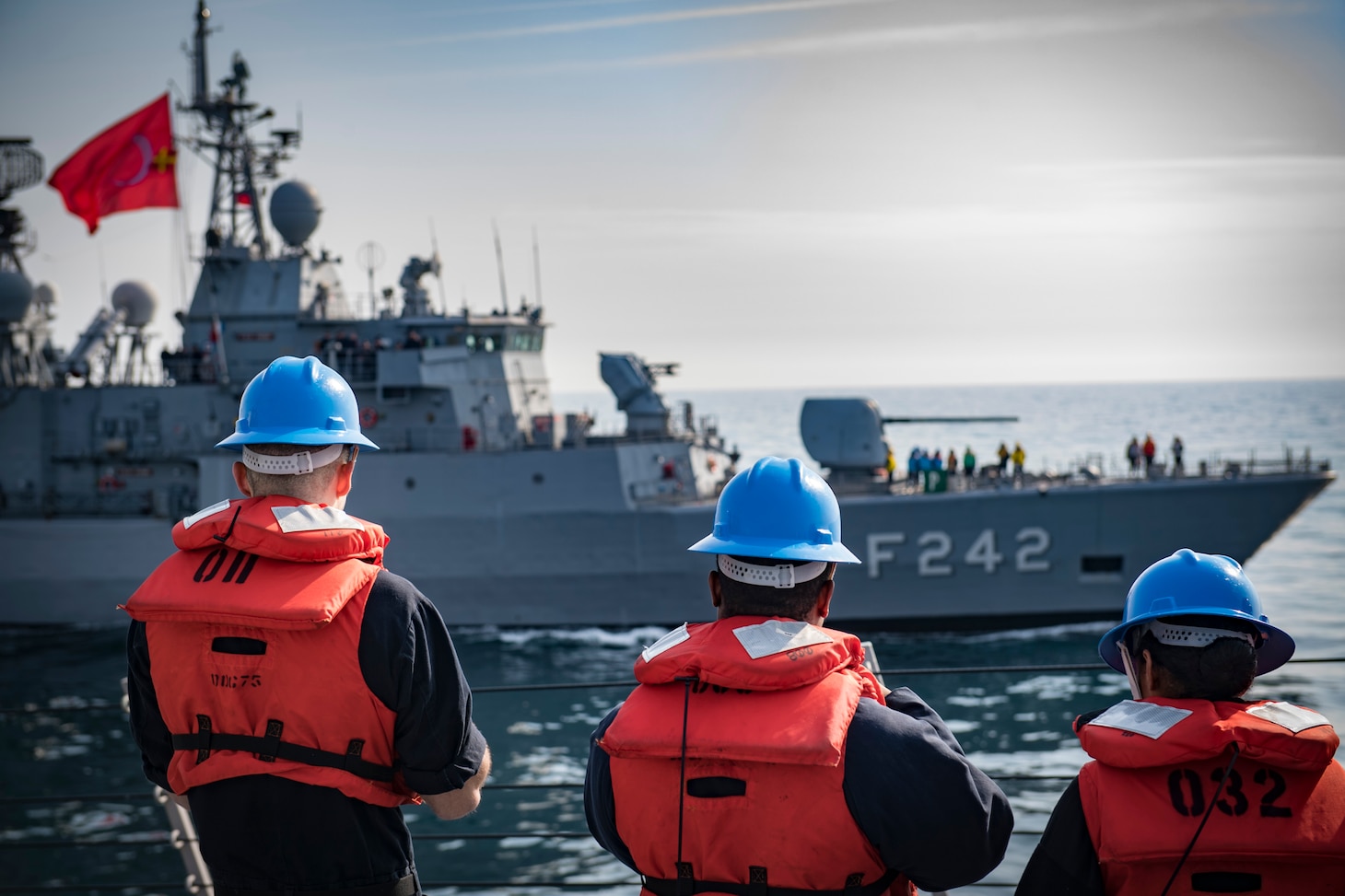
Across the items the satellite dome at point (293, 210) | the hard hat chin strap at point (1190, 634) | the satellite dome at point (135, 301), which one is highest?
the satellite dome at point (293, 210)

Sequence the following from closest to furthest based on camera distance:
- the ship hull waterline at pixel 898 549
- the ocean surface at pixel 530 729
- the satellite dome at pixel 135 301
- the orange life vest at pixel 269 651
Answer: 1. the orange life vest at pixel 269 651
2. the ocean surface at pixel 530 729
3. the ship hull waterline at pixel 898 549
4. the satellite dome at pixel 135 301

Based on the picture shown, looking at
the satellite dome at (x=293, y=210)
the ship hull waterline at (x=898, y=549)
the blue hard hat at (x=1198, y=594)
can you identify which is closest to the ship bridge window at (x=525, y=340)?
the ship hull waterline at (x=898, y=549)

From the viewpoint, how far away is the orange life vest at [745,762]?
195 cm

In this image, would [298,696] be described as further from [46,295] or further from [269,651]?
[46,295]

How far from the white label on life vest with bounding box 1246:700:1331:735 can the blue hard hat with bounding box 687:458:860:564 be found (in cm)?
76

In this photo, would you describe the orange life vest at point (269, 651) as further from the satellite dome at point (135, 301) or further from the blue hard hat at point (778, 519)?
the satellite dome at point (135, 301)

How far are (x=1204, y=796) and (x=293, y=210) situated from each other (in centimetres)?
2045

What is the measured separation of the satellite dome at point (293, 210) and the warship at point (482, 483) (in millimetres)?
50

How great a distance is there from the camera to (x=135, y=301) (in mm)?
22422

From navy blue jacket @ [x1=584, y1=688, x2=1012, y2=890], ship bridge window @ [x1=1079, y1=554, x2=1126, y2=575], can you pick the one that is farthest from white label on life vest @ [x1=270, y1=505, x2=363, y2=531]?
ship bridge window @ [x1=1079, y1=554, x2=1126, y2=575]

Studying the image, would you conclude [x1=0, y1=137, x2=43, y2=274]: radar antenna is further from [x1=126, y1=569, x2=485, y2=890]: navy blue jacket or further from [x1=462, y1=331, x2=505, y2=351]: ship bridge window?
[x1=126, y1=569, x2=485, y2=890]: navy blue jacket

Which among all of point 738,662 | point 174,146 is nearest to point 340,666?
point 738,662

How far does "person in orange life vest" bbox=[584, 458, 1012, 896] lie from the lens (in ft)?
6.34

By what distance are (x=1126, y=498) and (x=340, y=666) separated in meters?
17.6
